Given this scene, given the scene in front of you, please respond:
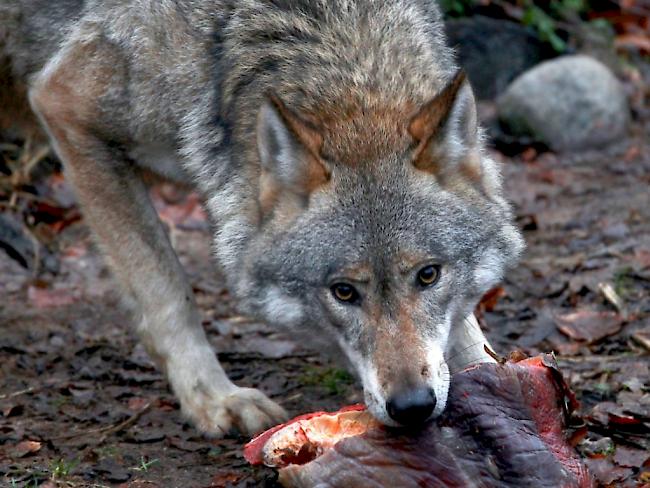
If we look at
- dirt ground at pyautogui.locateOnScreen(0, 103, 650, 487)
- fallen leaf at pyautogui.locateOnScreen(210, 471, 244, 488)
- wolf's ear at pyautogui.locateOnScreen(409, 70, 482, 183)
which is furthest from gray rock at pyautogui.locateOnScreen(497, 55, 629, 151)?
fallen leaf at pyautogui.locateOnScreen(210, 471, 244, 488)

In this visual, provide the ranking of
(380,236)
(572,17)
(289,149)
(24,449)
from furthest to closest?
(572,17), (24,449), (289,149), (380,236)

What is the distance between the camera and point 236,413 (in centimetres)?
460

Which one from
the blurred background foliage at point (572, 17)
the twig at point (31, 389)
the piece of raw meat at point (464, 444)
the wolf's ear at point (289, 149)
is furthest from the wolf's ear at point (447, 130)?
the blurred background foliage at point (572, 17)

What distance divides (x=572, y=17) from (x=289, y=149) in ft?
24.7

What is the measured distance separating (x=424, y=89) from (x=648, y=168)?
4.85 metres

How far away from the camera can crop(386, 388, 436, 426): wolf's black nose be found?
3.36 m

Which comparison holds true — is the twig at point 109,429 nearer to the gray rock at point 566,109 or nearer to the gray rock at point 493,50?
the gray rock at point 566,109

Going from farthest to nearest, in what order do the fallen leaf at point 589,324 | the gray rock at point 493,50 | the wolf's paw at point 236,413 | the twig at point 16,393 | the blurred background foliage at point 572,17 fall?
the blurred background foliage at point 572,17
the gray rock at point 493,50
the fallen leaf at point 589,324
the twig at point 16,393
the wolf's paw at point 236,413

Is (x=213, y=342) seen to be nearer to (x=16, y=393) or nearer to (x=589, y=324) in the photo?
(x=16, y=393)

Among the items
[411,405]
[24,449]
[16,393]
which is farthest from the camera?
[16,393]

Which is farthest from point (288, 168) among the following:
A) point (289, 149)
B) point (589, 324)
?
point (589, 324)

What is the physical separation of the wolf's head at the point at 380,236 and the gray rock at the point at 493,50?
580 centimetres

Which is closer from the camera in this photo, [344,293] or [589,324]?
[344,293]

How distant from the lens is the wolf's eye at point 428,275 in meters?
3.73
